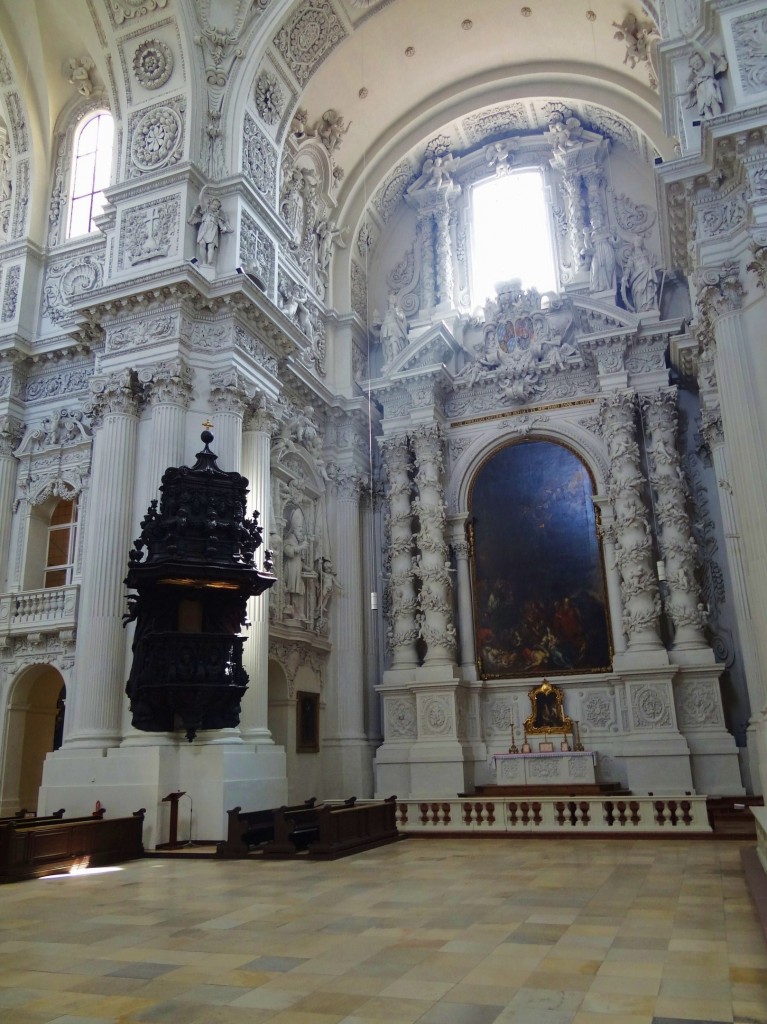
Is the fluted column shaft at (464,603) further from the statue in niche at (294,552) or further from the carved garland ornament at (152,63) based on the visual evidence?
the carved garland ornament at (152,63)

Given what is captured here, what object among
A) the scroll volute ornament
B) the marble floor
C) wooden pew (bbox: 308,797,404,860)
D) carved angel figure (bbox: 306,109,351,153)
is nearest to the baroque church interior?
carved angel figure (bbox: 306,109,351,153)

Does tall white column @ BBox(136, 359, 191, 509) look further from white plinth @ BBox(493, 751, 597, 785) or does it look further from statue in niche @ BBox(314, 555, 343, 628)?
white plinth @ BBox(493, 751, 597, 785)

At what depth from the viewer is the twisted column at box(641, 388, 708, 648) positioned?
616 inches

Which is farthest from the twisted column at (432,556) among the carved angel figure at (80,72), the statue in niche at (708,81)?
the carved angel figure at (80,72)

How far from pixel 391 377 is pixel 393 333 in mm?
1322

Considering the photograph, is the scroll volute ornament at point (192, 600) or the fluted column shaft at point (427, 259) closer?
the scroll volute ornament at point (192, 600)

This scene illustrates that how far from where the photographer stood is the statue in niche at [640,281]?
17.7 m

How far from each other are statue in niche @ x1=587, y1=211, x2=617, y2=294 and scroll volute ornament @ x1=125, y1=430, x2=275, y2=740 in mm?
10051

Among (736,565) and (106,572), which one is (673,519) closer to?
(736,565)

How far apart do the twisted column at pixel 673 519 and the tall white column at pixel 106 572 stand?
10.0 metres

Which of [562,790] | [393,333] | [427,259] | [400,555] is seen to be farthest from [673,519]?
[427,259]

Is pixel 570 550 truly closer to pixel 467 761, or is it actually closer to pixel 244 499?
pixel 467 761

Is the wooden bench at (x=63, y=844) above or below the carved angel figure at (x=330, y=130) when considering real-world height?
below

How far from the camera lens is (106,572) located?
13.3m
